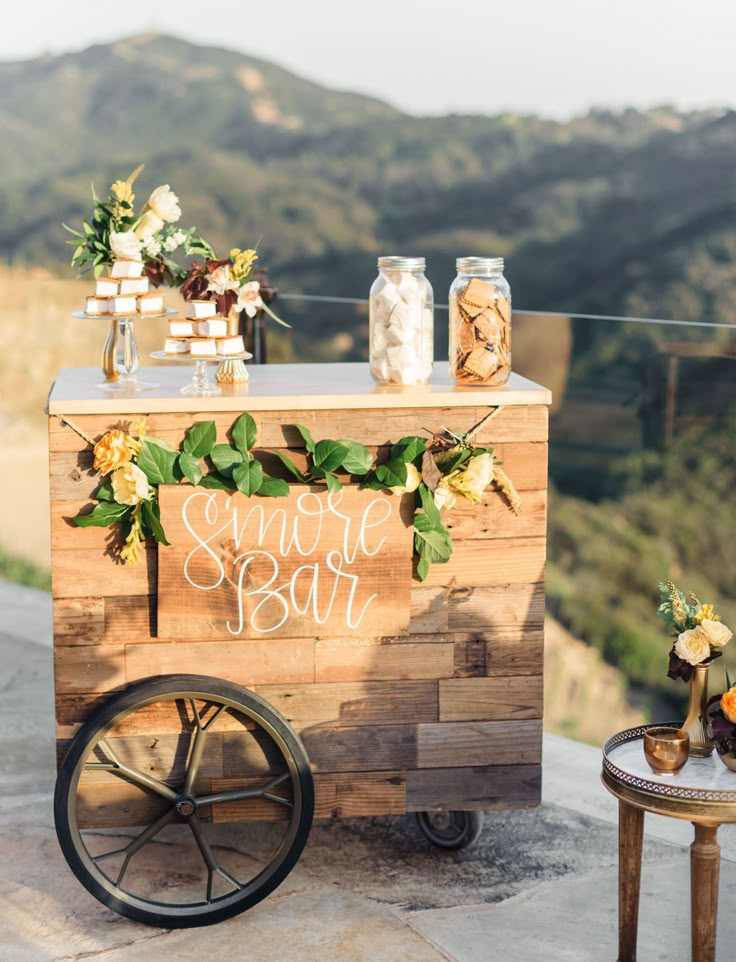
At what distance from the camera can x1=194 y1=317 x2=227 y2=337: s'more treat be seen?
2.36 m

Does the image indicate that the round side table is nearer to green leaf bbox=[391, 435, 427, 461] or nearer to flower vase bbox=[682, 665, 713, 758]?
flower vase bbox=[682, 665, 713, 758]

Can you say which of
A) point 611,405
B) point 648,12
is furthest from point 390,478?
point 648,12

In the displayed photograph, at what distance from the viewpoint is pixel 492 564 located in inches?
93.9

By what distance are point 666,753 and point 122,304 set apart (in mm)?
1232

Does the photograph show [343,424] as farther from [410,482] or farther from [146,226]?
[146,226]

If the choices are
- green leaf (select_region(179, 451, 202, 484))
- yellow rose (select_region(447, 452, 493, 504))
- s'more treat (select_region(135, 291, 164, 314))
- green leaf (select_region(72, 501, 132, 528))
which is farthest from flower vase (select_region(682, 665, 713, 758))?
s'more treat (select_region(135, 291, 164, 314))

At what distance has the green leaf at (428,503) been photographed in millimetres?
2295

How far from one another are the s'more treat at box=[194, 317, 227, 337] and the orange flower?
0.27m

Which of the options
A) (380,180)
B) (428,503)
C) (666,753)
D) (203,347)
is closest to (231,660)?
(428,503)

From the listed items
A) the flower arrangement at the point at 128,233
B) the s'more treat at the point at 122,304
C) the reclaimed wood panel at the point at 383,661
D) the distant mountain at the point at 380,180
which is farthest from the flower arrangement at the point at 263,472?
the distant mountain at the point at 380,180

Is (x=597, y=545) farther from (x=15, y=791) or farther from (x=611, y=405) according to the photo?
(x=15, y=791)

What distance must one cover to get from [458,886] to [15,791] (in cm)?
107

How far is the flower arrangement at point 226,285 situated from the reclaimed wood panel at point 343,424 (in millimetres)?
225

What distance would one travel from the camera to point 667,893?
248cm
